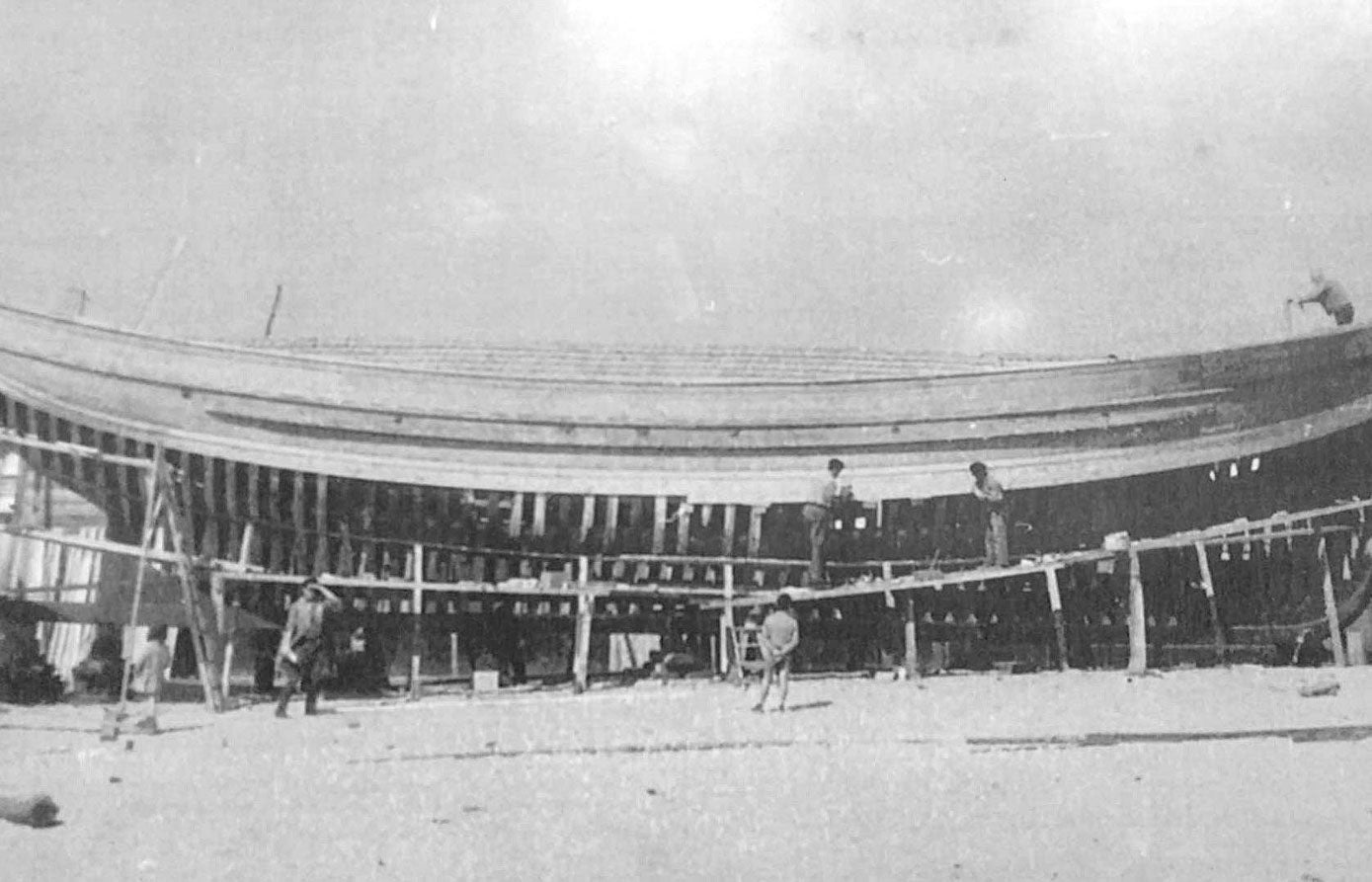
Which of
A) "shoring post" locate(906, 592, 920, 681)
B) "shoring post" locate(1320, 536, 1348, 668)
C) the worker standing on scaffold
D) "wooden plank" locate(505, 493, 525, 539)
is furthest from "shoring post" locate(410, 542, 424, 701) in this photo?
"shoring post" locate(1320, 536, 1348, 668)

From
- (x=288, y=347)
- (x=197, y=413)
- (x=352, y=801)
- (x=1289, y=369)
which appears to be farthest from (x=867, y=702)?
(x=288, y=347)

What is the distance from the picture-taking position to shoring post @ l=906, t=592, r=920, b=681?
9.46 meters

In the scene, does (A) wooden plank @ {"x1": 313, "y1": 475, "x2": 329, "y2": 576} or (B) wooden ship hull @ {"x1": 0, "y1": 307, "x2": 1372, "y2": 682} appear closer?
(A) wooden plank @ {"x1": 313, "y1": 475, "x2": 329, "y2": 576}

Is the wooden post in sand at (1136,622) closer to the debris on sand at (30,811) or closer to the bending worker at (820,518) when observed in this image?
the bending worker at (820,518)

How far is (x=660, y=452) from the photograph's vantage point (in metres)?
12.2

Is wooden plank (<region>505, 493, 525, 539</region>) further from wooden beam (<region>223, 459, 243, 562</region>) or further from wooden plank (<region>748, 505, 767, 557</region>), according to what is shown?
wooden beam (<region>223, 459, 243, 562</region>)

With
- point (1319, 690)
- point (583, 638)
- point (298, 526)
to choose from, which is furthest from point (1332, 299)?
point (298, 526)

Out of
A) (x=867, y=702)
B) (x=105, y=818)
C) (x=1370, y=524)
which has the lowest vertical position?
(x=105, y=818)

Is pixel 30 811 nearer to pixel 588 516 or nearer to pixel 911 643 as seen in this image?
pixel 911 643

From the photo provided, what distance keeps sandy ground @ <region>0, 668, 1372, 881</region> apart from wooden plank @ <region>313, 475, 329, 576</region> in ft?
11.9

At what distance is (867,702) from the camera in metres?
7.86

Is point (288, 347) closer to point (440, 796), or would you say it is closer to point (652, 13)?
point (652, 13)

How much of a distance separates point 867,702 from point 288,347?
12.9 metres

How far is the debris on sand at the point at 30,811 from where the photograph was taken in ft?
15.5
